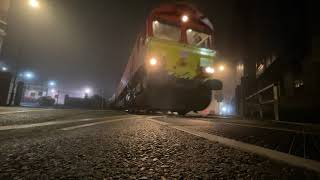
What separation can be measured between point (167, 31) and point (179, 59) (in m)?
1.21

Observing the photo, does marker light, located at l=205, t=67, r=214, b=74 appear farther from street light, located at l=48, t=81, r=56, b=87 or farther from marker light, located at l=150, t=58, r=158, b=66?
street light, located at l=48, t=81, r=56, b=87

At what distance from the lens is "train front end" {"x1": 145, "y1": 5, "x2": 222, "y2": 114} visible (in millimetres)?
8247

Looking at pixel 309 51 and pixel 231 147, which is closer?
pixel 231 147

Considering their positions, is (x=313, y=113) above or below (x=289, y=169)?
above

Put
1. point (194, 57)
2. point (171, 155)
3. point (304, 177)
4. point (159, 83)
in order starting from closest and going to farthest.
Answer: point (304, 177) → point (171, 155) → point (159, 83) → point (194, 57)

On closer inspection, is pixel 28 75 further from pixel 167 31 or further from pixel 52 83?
pixel 167 31

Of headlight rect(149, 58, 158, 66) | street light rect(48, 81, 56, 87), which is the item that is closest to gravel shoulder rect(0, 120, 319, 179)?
headlight rect(149, 58, 158, 66)

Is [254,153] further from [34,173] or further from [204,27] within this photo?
→ [204,27]

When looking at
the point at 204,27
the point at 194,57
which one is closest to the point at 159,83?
the point at 194,57

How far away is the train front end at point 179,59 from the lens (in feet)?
27.1

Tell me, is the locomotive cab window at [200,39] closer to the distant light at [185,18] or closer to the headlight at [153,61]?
the distant light at [185,18]

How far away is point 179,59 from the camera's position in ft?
28.3

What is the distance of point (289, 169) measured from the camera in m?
1.02

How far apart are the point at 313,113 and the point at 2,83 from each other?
16060 millimetres
